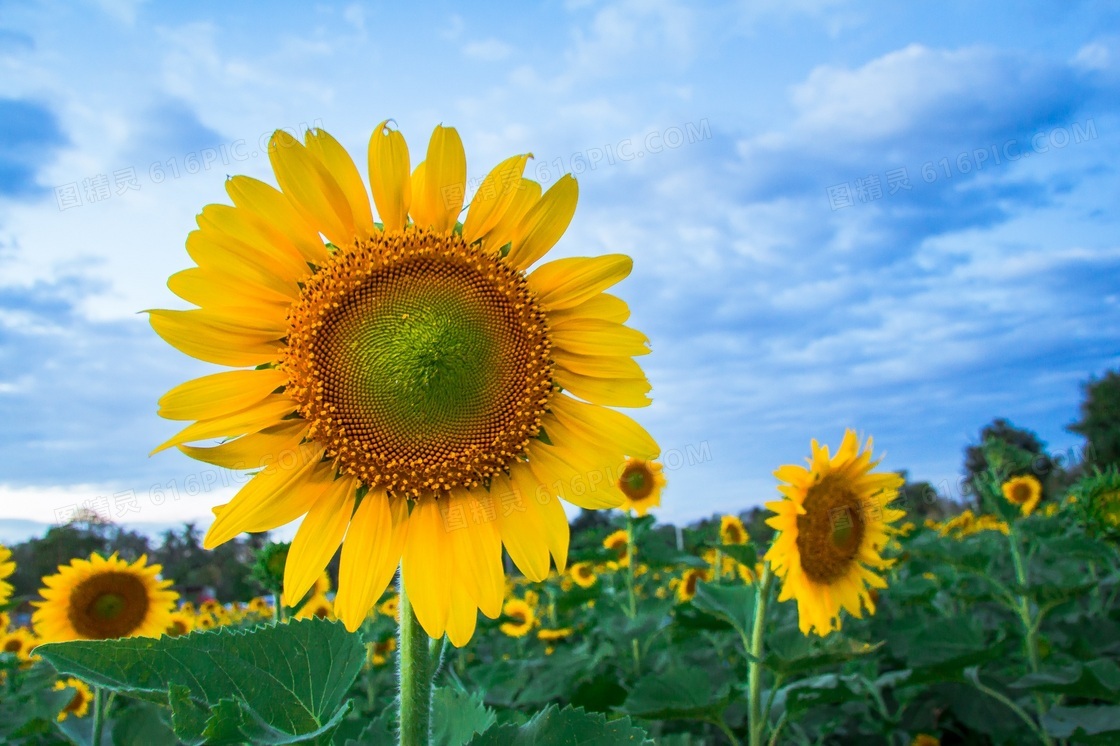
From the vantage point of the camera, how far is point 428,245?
225 centimetres

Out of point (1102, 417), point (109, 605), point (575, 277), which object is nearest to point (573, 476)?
point (575, 277)

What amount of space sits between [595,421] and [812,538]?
2.87 meters

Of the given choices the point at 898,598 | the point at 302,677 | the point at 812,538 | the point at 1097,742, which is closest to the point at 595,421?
the point at 302,677

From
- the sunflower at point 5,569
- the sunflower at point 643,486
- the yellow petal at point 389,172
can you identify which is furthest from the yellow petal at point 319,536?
the sunflower at point 643,486

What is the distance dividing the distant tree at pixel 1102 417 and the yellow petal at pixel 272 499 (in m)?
35.9

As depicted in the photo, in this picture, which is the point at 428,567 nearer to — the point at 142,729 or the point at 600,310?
the point at 600,310

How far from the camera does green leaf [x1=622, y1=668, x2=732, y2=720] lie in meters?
4.23

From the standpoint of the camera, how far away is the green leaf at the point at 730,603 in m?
4.60

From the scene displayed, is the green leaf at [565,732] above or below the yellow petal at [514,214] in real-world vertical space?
below

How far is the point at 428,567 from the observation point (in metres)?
2.14

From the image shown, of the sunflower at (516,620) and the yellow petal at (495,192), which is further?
the sunflower at (516,620)

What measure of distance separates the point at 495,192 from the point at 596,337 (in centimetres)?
51

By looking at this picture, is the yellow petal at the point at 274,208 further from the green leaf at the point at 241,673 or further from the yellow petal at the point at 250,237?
the green leaf at the point at 241,673

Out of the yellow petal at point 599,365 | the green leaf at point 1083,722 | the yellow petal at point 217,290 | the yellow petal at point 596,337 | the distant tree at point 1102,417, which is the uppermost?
the distant tree at point 1102,417
